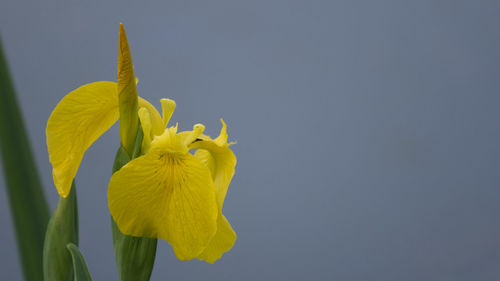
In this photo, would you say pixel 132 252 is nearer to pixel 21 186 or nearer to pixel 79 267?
pixel 79 267

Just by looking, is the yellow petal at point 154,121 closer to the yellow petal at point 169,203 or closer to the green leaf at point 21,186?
the yellow petal at point 169,203

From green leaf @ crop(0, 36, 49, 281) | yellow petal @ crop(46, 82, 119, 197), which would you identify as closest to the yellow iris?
yellow petal @ crop(46, 82, 119, 197)

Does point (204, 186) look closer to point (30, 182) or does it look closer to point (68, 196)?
point (68, 196)

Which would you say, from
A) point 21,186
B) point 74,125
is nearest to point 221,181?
point 74,125

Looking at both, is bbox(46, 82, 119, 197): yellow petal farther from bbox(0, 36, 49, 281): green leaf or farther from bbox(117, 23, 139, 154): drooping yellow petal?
bbox(0, 36, 49, 281): green leaf

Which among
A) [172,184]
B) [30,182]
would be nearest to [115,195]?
[172,184]

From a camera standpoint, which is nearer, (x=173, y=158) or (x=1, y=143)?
(x=173, y=158)
